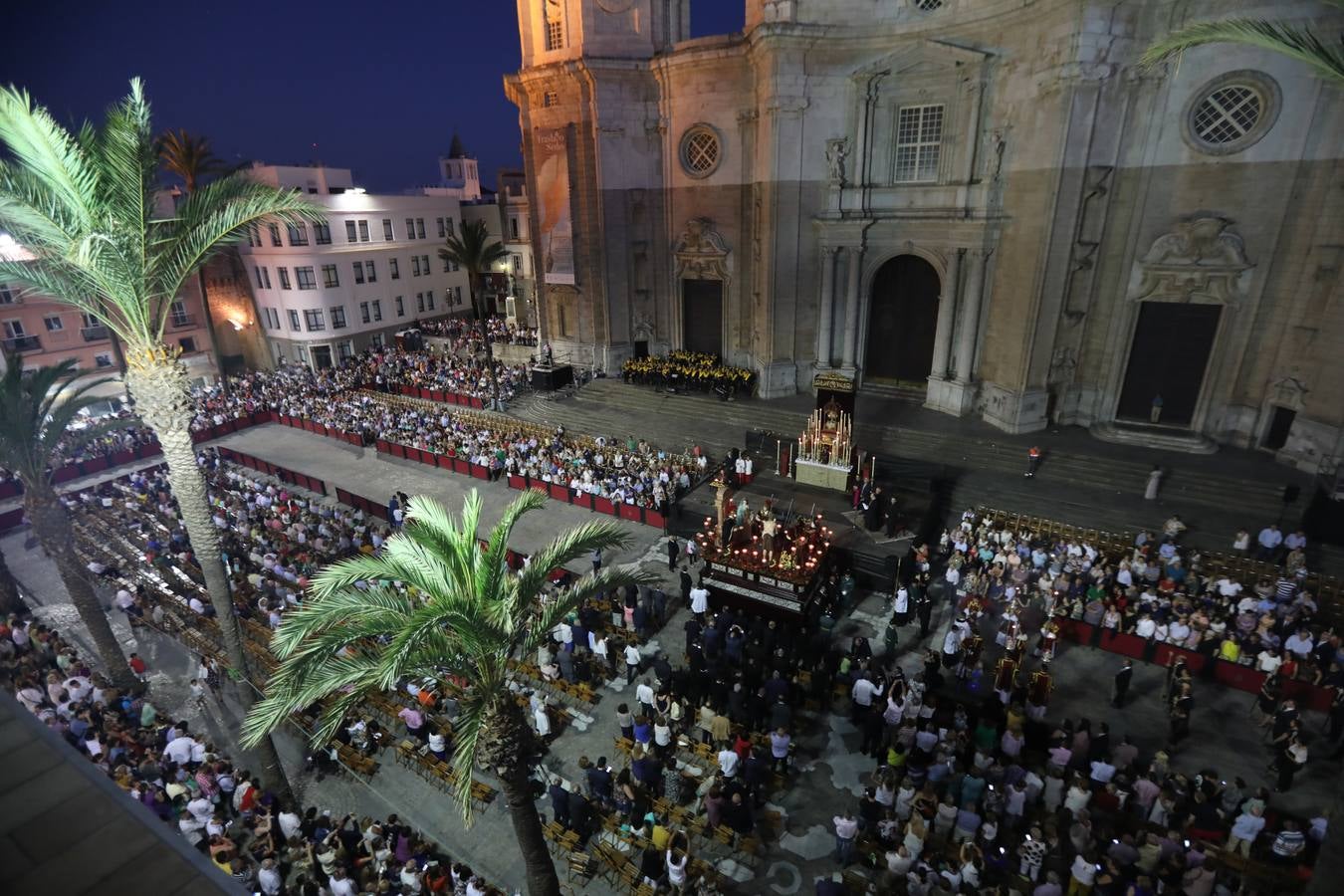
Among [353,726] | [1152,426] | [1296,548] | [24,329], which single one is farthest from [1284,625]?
[24,329]

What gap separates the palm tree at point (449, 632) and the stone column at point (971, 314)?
2236cm

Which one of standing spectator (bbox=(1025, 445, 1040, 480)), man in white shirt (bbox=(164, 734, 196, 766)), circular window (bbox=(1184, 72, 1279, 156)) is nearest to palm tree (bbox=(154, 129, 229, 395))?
man in white shirt (bbox=(164, 734, 196, 766))

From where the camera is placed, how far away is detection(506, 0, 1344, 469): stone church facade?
67.2 ft

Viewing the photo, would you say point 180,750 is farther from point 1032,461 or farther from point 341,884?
point 1032,461

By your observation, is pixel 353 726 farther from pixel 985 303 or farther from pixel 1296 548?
pixel 985 303

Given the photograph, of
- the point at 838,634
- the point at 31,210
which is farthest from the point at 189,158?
the point at 838,634

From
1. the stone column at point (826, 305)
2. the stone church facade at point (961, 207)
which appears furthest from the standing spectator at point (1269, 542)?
the stone column at point (826, 305)

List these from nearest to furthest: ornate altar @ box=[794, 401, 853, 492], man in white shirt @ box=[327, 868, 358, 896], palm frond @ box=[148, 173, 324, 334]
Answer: man in white shirt @ box=[327, 868, 358, 896]
palm frond @ box=[148, 173, 324, 334]
ornate altar @ box=[794, 401, 853, 492]

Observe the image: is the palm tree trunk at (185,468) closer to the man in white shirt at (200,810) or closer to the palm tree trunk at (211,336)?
the man in white shirt at (200,810)

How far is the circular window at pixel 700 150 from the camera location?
3172 centimetres

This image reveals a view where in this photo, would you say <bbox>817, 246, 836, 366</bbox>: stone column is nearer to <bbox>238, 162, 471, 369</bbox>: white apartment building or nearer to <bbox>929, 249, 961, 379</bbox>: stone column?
<bbox>929, 249, 961, 379</bbox>: stone column

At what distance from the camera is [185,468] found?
38.0 ft

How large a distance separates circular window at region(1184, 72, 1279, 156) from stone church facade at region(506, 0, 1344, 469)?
0.06m

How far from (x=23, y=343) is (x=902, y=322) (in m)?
45.2
